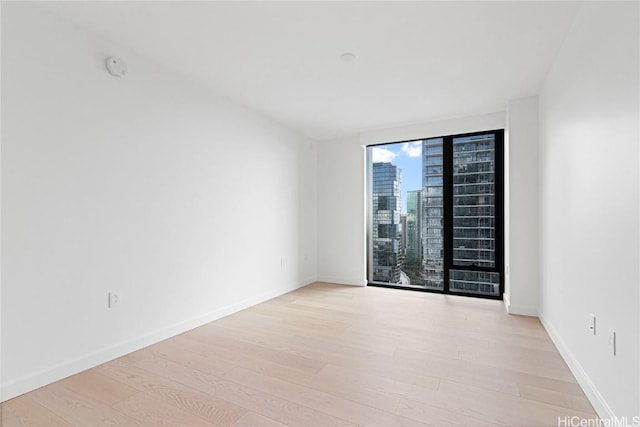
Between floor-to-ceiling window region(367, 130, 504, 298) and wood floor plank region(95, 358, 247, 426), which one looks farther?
floor-to-ceiling window region(367, 130, 504, 298)

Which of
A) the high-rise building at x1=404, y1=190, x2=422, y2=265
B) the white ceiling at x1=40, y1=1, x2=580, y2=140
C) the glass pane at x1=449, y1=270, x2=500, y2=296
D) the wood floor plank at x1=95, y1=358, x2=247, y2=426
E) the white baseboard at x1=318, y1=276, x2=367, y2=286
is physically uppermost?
the white ceiling at x1=40, y1=1, x2=580, y2=140

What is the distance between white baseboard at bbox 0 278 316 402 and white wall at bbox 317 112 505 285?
1930mm

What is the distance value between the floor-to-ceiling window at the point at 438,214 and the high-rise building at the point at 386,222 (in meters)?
0.02

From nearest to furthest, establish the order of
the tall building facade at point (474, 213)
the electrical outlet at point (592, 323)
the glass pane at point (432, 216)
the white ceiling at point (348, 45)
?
the electrical outlet at point (592, 323), the white ceiling at point (348, 45), the tall building facade at point (474, 213), the glass pane at point (432, 216)

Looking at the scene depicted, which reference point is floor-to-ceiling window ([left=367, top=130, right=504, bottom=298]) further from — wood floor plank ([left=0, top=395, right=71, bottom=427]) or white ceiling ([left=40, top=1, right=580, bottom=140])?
wood floor plank ([left=0, top=395, right=71, bottom=427])

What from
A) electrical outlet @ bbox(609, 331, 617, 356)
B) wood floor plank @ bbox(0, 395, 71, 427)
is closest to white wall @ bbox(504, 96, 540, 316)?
electrical outlet @ bbox(609, 331, 617, 356)

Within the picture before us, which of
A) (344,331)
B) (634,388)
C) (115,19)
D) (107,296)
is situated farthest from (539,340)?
(115,19)

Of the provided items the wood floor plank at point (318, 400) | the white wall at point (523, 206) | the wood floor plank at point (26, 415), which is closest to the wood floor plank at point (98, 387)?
the wood floor plank at point (26, 415)

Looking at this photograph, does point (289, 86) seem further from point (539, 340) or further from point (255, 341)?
point (539, 340)

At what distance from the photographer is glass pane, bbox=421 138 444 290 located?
14.4 feet

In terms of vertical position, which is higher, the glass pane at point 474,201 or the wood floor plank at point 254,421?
the glass pane at point 474,201

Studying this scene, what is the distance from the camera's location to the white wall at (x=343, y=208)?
4793 millimetres

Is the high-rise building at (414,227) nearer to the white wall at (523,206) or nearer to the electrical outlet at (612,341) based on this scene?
the white wall at (523,206)

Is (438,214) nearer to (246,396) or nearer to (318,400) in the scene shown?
(318,400)
